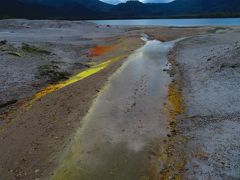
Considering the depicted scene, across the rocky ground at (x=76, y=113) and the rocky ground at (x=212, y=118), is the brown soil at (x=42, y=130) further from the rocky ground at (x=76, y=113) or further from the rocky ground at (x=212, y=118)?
the rocky ground at (x=212, y=118)

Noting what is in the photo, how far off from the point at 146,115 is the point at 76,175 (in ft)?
23.5

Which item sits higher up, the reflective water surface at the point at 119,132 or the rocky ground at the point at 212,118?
the rocky ground at the point at 212,118

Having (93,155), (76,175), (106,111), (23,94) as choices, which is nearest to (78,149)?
(93,155)

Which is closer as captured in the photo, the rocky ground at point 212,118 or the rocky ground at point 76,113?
the rocky ground at point 212,118

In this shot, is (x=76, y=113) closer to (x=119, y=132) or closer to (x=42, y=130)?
(x=42, y=130)

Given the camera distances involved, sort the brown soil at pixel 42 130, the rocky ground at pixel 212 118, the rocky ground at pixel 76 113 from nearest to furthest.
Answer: the rocky ground at pixel 212 118, the rocky ground at pixel 76 113, the brown soil at pixel 42 130

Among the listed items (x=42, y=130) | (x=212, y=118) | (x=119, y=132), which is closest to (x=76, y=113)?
(x=42, y=130)

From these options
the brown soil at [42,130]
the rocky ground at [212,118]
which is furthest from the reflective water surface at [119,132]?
the rocky ground at [212,118]

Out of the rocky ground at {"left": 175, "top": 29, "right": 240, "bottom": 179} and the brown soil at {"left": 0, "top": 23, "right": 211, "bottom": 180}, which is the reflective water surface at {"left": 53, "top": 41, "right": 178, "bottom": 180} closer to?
the brown soil at {"left": 0, "top": 23, "right": 211, "bottom": 180}

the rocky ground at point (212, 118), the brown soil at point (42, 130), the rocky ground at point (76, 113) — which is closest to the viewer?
the rocky ground at point (212, 118)

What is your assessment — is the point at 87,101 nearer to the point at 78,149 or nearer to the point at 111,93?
the point at 111,93

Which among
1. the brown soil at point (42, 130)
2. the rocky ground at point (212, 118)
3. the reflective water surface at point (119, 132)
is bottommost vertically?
the brown soil at point (42, 130)

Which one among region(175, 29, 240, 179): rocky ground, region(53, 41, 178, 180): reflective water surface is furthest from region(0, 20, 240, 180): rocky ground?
region(53, 41, 178, 180): reflective water surface

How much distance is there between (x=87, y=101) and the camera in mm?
20625
